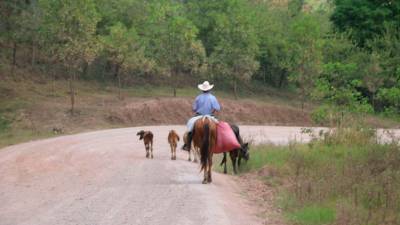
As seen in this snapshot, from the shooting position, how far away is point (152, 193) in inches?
518

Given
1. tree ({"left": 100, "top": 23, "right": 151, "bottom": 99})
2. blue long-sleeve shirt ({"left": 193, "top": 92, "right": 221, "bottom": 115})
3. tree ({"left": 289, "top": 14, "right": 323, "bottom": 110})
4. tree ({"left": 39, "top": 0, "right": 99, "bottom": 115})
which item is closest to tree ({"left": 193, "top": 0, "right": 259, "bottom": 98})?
tree ({"left": 289, "top": 14, "right": 323, "bottom": 110})

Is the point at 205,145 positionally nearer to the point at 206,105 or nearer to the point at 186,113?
the point at 206,105

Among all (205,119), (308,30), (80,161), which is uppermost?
(308,30)

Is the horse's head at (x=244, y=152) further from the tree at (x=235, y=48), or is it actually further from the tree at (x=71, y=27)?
the tree at (x=235, y=48)

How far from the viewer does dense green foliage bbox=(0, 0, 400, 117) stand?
4281 centimetres

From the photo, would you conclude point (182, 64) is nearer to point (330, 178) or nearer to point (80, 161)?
point (80, 161)

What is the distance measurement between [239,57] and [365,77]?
12.2 metres

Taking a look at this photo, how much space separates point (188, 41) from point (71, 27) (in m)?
14.7

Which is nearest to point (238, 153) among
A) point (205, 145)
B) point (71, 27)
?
point (205, 145)

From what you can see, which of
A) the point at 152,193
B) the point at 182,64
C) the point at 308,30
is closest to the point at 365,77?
the point at 308,30

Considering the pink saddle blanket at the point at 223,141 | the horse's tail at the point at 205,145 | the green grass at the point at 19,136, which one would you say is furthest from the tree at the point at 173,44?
the horse's tail at the point at 205,145

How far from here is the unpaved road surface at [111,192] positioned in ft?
34.9

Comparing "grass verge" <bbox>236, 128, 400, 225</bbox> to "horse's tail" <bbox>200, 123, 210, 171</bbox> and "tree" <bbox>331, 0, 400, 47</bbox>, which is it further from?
"tree" <bbox>331, 0, 400, 47</bbox>

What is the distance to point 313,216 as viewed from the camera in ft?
36.7
